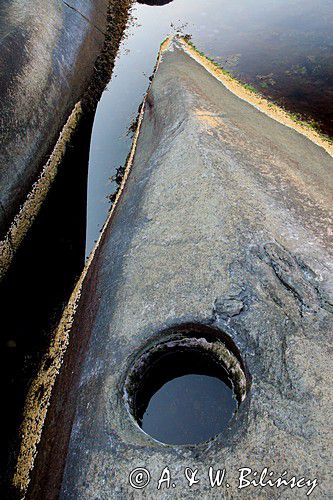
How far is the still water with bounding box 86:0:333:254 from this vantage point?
32.2 feet

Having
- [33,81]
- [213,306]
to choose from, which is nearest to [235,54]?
[33,81]

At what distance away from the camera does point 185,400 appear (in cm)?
463

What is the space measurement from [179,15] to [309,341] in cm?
1514

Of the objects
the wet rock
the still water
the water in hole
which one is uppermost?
the still water

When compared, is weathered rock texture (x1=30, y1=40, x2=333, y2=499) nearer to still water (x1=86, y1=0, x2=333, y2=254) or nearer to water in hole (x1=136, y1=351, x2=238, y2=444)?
water in hole (x1=136, y1=351, x2=238, y2=444)

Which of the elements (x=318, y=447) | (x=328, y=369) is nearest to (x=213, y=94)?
(x=328, y=369)

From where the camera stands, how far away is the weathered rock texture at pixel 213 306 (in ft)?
12.5

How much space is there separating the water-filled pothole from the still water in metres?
3.44

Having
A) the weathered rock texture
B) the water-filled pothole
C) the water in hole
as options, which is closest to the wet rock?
the weathered rock texture

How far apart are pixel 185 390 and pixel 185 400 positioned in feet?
0.35

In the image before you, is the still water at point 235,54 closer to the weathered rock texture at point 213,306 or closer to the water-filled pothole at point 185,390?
the weathered rock texture at point 213,306

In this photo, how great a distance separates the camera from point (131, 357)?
4.69 m

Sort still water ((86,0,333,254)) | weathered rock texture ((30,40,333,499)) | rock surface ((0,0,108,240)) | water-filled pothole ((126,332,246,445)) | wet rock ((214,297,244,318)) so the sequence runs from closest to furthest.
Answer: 1. weathered rock texture ((30,40,333,499))
2. water-filled pothole ((126,332,246,445))
3. wet rock ((214,297,244,318))
4. rock surface ((0,0,108,240))
5. still water ((86,0,333,254))

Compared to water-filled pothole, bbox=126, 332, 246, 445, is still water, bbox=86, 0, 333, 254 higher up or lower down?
higher up
